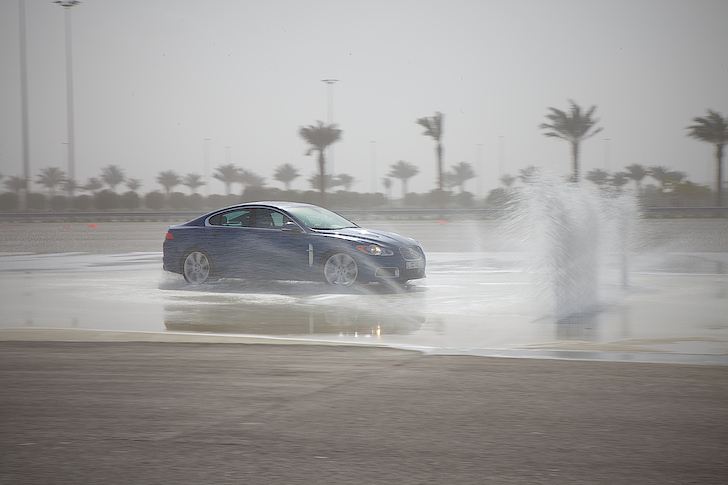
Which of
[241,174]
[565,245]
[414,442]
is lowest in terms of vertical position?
[414,442]

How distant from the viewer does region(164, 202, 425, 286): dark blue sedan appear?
11945mm

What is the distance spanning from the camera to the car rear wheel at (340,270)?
12.0 m

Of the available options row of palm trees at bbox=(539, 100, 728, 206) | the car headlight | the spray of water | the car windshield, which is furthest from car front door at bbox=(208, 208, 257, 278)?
row of palm trees at bbox=(539, 100, 728, 206)

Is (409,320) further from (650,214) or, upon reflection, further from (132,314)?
(650,214)

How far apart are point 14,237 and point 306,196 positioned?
4516cm

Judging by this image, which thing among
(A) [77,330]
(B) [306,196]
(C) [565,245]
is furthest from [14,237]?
(B) [306,196]

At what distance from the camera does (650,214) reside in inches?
1737

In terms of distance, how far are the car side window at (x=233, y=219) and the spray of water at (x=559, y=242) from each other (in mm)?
4913

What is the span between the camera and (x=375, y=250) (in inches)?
469

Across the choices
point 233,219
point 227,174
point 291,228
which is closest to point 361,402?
point 291,228

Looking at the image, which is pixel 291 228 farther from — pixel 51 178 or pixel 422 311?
pixel 51 178

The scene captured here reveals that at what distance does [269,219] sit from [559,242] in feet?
17.1

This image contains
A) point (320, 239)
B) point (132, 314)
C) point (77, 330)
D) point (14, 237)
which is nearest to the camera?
point (77, 330)

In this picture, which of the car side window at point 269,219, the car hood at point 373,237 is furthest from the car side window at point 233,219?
the car hood at point 373,237
